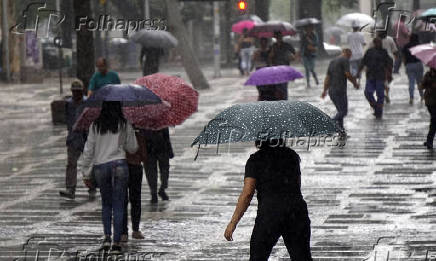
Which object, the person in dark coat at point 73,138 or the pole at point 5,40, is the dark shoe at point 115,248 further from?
the pole at point 5,40

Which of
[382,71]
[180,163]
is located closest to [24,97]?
[382,71]

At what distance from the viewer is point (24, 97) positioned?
34219 millimetres

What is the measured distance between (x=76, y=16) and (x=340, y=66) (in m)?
6.04

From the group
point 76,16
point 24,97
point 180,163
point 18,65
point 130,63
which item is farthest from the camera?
point 130,63

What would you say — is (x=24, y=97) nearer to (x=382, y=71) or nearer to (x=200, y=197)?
(x=382, y=71)

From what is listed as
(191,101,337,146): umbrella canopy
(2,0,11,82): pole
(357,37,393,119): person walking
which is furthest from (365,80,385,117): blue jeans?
(2,0,11,82): pole

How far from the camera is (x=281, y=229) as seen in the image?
889 cm

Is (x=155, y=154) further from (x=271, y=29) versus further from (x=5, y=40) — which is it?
(x=5, y=40)

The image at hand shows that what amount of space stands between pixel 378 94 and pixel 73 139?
10.4 metres

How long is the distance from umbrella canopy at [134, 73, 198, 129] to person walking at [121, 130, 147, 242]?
91 cm

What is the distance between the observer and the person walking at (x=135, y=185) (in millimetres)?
12984

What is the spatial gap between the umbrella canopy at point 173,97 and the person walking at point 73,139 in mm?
1630

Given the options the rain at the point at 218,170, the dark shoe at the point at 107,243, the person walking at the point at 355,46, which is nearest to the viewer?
the rain at the point at 218,170

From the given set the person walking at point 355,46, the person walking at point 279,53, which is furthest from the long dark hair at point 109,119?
the person walking at point 355,46
